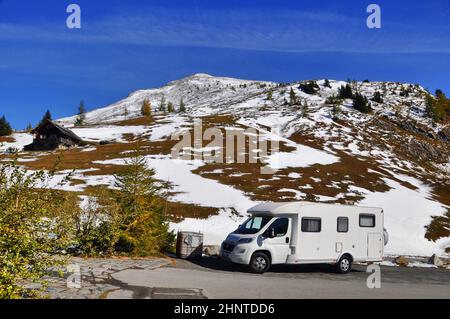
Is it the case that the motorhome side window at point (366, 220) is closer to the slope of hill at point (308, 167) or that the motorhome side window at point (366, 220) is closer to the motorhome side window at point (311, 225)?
the motorhome side window at point (311, 225)

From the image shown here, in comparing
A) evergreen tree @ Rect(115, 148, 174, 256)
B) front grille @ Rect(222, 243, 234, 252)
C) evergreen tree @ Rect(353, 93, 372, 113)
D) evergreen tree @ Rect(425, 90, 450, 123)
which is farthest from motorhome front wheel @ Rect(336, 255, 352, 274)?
evergreen tree @ Rect(425, 90, 450, 123)

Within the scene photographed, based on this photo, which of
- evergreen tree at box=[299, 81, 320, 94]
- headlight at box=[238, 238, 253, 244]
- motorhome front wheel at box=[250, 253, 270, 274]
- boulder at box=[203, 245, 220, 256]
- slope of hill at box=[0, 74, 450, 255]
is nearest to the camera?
motorhome front wheel at box=[250, 253, 270, 274]

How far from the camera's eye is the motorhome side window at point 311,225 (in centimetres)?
1838

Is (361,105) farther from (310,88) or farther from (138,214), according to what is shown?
(138,214)

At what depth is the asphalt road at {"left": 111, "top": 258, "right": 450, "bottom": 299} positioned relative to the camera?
1250 centimetres

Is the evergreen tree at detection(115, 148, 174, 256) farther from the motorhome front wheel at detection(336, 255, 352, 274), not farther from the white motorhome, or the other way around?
the motorhome front wheel at detection(336, 255, 352, 274)

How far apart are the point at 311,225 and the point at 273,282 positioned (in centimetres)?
434

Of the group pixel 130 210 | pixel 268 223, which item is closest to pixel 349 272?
pixel 268 223

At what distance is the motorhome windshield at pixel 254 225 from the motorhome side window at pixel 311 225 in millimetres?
1620

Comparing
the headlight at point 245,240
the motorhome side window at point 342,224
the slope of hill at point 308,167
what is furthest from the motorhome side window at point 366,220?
the slope of hill at point 308,167

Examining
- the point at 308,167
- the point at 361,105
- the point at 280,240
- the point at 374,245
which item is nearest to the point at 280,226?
the point at 280,240

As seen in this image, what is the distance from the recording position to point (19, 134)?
107 m

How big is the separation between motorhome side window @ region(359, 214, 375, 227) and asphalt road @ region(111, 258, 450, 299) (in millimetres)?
2401

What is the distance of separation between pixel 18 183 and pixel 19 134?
112200 millimetres
